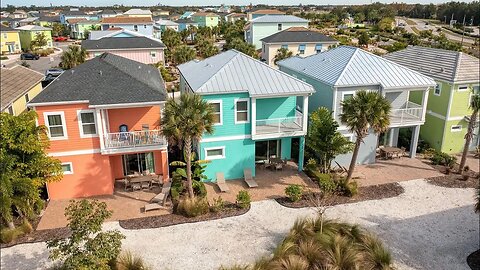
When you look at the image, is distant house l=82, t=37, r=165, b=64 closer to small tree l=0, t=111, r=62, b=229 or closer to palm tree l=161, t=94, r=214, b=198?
small tree l=0, t=111, r=62, b=229

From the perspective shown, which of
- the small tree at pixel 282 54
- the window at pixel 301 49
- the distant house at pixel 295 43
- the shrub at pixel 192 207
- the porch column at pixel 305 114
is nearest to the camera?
the shrub at pixel 192 207

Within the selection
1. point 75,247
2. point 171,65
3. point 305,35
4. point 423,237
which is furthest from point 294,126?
point 171,65

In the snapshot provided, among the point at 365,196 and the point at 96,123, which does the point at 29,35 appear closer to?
the point at 96,123

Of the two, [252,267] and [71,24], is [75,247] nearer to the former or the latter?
[252,267]

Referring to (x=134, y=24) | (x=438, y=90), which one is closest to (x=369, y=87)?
(x=438, y=90)

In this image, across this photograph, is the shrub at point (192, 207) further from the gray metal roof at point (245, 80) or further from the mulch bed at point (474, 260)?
the mulch bed at point (474, 260)

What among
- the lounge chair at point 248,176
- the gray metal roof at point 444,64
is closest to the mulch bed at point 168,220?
the lounge chair at point 248,176

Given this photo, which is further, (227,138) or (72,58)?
(72,58)
